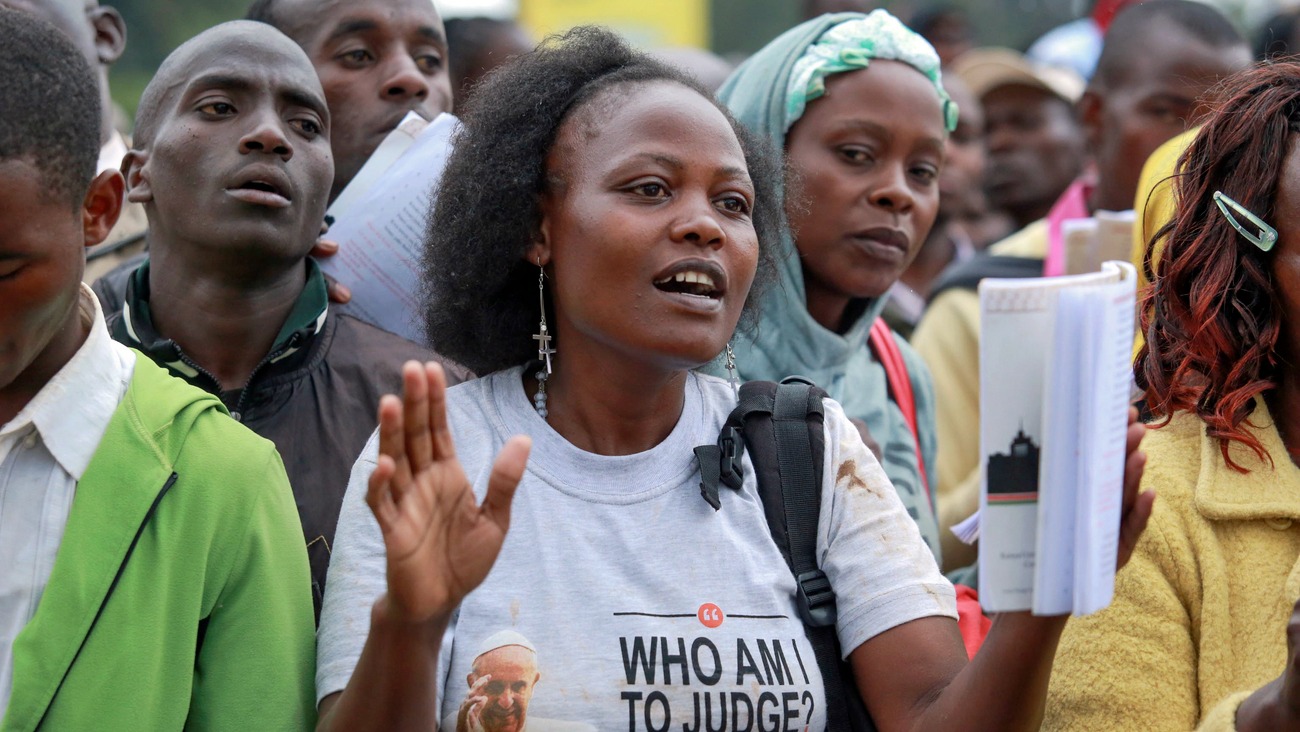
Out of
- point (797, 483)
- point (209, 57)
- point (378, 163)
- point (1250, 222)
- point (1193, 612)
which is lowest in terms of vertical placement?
point (1193, 612)

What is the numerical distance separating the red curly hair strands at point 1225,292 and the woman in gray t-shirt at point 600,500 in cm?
56

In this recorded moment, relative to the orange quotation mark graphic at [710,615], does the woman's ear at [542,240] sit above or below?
above

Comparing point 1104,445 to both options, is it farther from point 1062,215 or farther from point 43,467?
point 1062,215

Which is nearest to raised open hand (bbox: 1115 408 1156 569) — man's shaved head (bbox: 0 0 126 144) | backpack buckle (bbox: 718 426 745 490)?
backpack buckle (bbox: 718 426 745 490)

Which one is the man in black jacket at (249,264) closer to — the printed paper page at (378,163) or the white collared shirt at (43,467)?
the printed paper page at (378,163)

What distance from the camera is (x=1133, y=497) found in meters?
2.20

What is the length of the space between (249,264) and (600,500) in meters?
1.04

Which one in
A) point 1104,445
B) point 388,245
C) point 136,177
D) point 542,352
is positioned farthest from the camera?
point 388,245

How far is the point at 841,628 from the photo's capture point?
2.72 m

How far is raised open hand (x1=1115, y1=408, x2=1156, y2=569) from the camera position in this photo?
2.17 meters

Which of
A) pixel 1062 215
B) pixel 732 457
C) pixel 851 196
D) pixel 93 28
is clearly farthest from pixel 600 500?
pixel 1062 215

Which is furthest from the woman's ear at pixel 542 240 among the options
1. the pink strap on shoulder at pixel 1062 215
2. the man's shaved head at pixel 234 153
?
the pink strap on shoulder at pixel 1062 215

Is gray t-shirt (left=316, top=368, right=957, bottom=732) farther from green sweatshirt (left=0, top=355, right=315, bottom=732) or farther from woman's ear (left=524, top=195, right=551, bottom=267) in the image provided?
woman's ear (left=524, top=195, right=551, bottom=267)

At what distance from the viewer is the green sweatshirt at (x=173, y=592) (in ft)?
7.67
